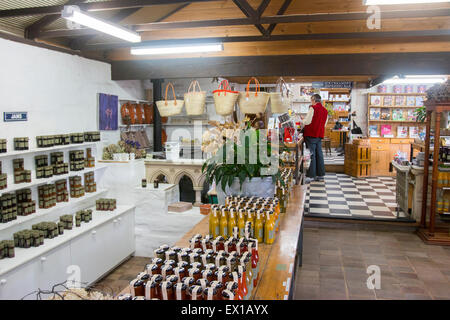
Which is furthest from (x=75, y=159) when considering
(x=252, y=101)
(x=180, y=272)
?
(x=180, y=272)

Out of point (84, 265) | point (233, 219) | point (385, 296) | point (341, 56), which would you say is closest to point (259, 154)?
point (233, 219)

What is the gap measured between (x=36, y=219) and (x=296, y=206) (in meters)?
3.34

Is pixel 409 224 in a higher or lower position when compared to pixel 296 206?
lower

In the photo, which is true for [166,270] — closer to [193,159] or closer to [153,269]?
[153,269]

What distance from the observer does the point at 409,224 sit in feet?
22.9

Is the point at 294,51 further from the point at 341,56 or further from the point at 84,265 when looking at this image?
the point at 84,265

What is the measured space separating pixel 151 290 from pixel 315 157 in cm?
854

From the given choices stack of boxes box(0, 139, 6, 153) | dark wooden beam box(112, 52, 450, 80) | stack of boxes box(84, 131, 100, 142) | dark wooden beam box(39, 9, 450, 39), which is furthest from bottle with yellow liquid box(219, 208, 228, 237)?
dark wooden beam box(112, 52, 450, 80)

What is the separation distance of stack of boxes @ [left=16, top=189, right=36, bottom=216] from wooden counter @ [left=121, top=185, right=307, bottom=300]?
248 centimetres

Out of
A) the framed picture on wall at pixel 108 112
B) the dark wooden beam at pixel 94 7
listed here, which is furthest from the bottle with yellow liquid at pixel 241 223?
the framed picture on wall at pixel 108 112

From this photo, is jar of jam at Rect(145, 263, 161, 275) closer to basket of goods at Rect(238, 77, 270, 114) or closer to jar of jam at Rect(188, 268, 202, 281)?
jar of jam at Rect(188, 268, 202, 281)

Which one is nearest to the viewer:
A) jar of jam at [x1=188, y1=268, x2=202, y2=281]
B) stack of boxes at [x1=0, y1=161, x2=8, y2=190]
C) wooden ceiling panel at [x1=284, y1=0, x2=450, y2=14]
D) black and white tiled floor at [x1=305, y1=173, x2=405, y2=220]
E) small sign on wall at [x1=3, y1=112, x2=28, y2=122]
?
jar of jam at [x1=188, y1=268, x2=202, y2=281]

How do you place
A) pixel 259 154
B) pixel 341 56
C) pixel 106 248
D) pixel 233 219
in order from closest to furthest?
pixel 233 219, pixel 259 154, pixel 106 248, pixel 341 56

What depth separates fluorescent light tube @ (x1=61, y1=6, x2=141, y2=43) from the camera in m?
3.89
